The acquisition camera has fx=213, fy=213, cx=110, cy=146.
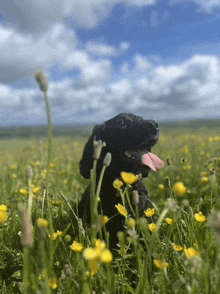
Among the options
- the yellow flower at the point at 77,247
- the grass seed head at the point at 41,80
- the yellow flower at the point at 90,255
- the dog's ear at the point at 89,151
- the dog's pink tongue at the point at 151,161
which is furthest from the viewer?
the dog's ear at the point at 89,151

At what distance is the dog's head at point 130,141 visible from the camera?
150 centimetres

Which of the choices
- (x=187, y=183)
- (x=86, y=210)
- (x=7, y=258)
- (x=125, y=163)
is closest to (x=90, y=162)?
(x=125, y=163)

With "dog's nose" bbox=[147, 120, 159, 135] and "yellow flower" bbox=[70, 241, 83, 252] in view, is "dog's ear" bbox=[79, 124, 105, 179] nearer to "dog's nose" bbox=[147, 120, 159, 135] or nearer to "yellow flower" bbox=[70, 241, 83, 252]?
"dog's nose" bbox=[147, 120, 159, 135]

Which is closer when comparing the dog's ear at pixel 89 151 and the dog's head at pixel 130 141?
the dog's head at pixel 130 141

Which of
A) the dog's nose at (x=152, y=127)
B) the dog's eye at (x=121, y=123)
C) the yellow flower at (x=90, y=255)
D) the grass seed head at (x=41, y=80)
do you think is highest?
the grass seed head at (x=41, y=80)

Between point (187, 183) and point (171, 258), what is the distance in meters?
2.19

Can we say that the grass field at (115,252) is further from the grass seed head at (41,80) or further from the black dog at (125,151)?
the grass seed head at (41,80)

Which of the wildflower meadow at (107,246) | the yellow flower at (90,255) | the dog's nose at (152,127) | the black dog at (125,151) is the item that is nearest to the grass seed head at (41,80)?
the wildflower meadow at (107,246)

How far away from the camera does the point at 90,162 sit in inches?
65.7

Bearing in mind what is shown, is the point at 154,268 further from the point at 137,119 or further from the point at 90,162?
the point at 137,119

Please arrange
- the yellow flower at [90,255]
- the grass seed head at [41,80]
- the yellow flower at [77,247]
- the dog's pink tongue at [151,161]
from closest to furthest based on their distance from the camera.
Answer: the yellow flower at [90,255]
the grass seed head at [41,80]
the yellow flower at [77,247]
the dog's pink tongue at [151,161]

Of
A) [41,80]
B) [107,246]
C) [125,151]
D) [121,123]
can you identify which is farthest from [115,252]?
[41,80]

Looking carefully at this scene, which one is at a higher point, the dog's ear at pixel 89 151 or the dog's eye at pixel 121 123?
the dog's eye at pixel 121 123

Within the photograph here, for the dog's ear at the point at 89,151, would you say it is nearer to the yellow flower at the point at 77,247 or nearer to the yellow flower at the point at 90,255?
the yellow flower at the point at 77,247
